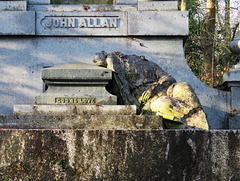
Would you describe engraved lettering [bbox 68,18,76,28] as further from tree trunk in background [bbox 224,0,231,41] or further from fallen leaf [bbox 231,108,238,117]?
tree trunk in background [bbox 224,0,231,41]

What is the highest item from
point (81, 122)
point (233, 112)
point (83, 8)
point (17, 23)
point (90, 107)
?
point (83, 8)

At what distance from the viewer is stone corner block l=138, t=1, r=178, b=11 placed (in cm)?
702

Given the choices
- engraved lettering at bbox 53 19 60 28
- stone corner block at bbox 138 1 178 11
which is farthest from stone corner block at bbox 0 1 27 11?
stone corner block at bbox 138 1 178 11

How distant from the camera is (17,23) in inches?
277

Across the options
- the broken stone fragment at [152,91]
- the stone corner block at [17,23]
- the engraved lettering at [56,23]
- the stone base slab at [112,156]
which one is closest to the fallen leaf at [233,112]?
the broken stone fragment at [152,91]

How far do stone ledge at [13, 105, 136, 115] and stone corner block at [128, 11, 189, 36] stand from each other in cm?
299

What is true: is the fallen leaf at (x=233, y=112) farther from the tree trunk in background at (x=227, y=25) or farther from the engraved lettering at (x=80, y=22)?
the tree trunk in background at (x=227, y=25)

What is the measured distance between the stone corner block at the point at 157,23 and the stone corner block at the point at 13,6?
199 centimetres

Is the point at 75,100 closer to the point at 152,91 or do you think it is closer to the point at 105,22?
the point at 152,91

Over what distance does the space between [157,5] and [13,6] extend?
2701 mm

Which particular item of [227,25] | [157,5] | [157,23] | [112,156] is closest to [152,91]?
[112,156]

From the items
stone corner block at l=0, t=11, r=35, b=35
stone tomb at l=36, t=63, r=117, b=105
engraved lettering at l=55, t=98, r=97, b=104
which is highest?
stone corner block at l=0, t=11, r=35, b=35

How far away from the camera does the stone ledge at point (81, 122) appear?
3.94 meters

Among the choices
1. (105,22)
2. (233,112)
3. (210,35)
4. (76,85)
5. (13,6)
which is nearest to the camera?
(76,85)
